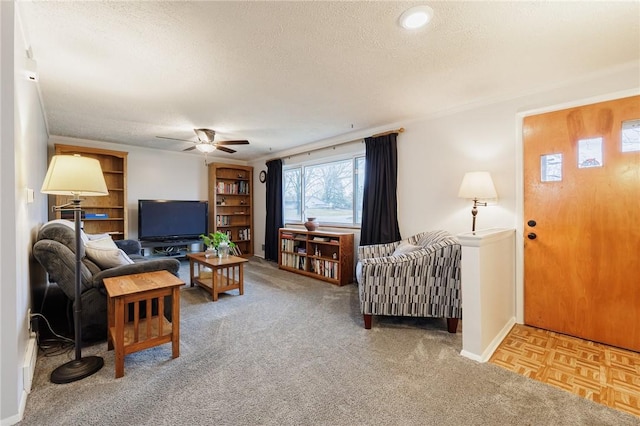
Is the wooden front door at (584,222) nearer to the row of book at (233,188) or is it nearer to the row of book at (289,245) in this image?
the row of book at (289,245)

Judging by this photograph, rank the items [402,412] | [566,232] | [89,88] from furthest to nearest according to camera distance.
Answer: [89,88], [566,232], [402,412]

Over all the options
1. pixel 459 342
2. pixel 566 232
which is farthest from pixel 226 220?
pixel 566 232

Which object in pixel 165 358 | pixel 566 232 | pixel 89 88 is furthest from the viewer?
pixel 89 88

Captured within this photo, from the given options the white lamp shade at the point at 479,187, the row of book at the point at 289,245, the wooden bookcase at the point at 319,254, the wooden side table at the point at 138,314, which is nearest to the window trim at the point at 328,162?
the wooden bookcase at the point at 319,254

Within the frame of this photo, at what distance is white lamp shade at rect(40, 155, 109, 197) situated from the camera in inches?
68.2

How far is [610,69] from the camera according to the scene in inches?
92.4

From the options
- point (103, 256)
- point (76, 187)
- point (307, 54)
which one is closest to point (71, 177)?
point (76, 187)

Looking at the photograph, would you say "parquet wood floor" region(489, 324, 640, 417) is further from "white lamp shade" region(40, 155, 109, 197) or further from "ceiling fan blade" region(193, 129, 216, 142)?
"ceiling fan blade" region(193, 129, 216, 142)

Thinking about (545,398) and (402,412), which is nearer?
(402,412)

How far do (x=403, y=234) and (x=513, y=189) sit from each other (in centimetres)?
136

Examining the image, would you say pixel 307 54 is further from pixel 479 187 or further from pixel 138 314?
pixel 138 314

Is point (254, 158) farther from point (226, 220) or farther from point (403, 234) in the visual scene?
point (403, 234)

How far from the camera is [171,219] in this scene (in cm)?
534

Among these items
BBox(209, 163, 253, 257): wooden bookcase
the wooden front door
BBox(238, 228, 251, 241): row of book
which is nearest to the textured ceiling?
the wooden front door
